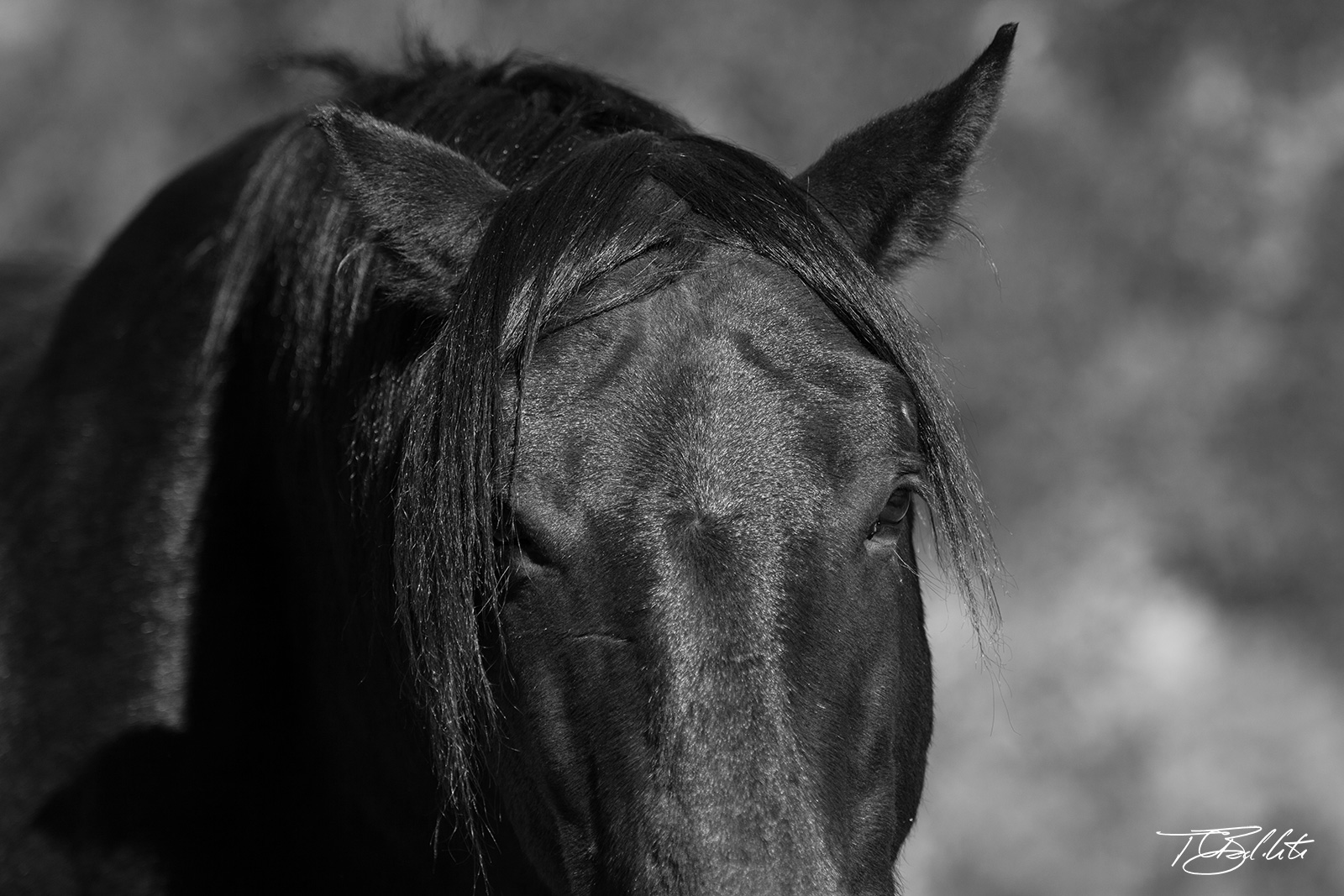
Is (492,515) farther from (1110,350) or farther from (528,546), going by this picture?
(1110,350)

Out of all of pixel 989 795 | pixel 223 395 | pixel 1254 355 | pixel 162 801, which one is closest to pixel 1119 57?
pixel 1254 355

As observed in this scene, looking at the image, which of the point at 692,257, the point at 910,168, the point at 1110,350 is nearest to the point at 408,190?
the point at 692,257

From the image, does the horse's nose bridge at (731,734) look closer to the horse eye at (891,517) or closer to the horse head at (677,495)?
the horse head at (677,495)

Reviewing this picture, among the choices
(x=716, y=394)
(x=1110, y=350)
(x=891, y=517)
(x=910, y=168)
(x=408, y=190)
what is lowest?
(x=891, y=517)

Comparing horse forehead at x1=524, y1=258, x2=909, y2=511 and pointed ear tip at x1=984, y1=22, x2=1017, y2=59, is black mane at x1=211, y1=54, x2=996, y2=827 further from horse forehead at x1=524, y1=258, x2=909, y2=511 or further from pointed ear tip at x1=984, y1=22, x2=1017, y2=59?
pointed ear tip at x1=984, y1=22, x2=1017, y2=59

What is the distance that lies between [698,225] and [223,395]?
4.21 feet

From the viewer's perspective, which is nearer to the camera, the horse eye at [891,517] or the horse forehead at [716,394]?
the horse forehead at [716,394]

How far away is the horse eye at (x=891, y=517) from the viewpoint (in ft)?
6.06

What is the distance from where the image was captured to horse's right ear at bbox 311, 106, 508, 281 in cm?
195

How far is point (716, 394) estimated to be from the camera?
1774mm

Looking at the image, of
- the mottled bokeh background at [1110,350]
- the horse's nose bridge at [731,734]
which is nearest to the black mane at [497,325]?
the horse's nose bridge at [731,734]

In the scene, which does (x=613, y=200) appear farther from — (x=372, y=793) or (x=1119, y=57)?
(x=1119, y=57)

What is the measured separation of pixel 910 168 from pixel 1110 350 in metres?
5.34
